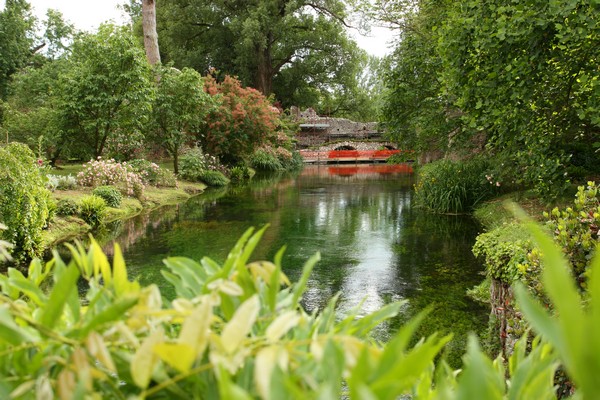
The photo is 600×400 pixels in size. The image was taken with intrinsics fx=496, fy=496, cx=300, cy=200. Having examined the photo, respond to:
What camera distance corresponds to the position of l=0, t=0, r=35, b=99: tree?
92.1 ft

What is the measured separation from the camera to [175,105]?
19.0 m

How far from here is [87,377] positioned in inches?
24.9

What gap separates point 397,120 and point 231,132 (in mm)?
11118

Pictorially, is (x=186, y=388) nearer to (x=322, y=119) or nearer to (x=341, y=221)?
(x=341, y=221)

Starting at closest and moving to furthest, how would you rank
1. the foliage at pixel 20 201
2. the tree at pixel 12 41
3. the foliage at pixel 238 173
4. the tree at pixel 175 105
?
the foliage at pixel 20 201, the tree at pixel 175 105, the foliage at pixel 238 173, the tree at pixel 12 41

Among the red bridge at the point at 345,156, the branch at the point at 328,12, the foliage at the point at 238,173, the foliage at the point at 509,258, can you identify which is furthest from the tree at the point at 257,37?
the foliage at the point at 509,258

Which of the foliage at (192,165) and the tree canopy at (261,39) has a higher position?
the tree canopy at (261,39)

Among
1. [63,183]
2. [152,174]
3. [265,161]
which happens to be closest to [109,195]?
[63,183]

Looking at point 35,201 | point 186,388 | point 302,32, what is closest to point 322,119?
point 302,32

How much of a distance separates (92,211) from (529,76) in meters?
8.58

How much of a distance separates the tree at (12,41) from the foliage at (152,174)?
17.1 m

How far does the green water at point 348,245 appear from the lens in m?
6.17

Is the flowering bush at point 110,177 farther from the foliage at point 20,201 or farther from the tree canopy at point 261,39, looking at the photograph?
the tree canopy at point 261,39

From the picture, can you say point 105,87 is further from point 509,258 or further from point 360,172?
point 360,172
